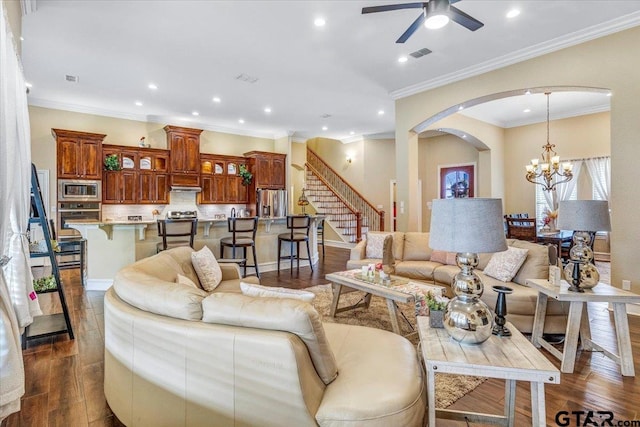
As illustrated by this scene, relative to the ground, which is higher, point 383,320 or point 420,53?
Result: point 420,53

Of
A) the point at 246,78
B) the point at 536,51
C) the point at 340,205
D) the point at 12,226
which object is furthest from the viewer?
the point at 340,205

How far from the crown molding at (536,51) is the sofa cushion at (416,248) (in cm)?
248

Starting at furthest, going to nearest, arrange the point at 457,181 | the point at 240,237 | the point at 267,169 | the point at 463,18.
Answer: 1. the point at 457,181
2. the point at 267,169
3. the point at 240,237
4. the point at 463,18

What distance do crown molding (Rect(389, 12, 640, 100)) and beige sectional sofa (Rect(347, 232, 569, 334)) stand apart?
97.7 inches

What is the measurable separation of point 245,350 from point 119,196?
6810mm

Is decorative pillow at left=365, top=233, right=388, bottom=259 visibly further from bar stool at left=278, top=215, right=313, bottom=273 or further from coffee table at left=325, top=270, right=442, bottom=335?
bar stool at left=278, top=215, right=313, bottom=273

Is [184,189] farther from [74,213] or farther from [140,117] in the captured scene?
[74,213]

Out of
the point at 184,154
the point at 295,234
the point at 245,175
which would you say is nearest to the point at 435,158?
the point at 245,175

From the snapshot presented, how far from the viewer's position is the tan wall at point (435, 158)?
9.17m

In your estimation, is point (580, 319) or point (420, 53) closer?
point (580, 319)

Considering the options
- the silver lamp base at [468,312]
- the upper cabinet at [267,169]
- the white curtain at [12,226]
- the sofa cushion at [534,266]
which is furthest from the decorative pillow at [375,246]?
the upper cabinet at [267,169]

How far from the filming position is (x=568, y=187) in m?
7.51

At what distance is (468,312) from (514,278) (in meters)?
2.32

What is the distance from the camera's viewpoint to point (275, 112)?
7195 mm
